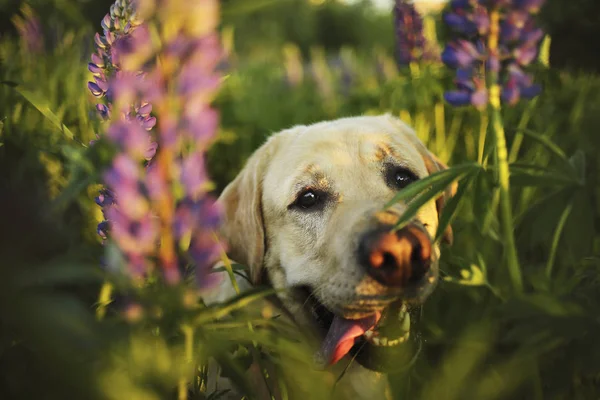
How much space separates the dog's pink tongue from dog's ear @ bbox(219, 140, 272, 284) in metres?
0.49

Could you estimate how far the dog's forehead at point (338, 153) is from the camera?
2.36 meters

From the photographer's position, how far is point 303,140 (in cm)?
251

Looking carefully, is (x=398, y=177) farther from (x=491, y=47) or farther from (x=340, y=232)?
(x=491, y=47)

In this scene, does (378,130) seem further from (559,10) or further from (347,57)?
(347,57)

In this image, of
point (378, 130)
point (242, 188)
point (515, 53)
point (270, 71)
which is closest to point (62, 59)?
point (242, 188)

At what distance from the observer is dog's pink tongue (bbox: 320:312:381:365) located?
6.47 ft

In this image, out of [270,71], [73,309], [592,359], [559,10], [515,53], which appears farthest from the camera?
[270,71]

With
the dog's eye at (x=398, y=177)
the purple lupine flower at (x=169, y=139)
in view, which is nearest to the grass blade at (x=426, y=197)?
the purple lupine flower at (x=169, y=139)

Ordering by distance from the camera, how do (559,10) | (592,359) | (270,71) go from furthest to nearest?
(270,71) < (559,10) < (592,359)

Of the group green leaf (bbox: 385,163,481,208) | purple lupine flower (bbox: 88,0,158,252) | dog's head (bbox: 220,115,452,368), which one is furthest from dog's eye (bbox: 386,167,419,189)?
purple lupine flower (bbox: 88,0,158,252)

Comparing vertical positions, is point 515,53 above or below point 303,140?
above

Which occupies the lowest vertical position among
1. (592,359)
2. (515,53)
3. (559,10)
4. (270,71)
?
(270,71)

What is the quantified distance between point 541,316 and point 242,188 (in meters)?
1.58

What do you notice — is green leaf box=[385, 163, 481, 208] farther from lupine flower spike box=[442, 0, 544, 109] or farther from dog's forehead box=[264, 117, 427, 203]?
dog's forehead box=[264, 117, 427, 203]
